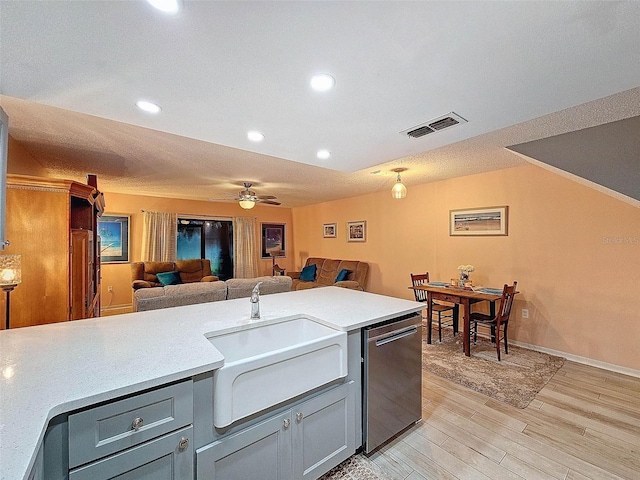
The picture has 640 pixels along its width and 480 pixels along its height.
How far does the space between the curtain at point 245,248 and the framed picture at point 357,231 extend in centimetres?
265

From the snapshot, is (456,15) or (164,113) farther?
(164,113)

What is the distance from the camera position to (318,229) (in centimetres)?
730

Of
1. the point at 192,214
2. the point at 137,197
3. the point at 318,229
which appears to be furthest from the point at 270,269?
the point at 137,197

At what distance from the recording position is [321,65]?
1.19 m

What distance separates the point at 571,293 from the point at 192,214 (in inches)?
277

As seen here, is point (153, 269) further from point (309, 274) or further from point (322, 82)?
point (322, 82)

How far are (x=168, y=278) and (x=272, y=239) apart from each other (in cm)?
295

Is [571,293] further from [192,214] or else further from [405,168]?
[192,214]

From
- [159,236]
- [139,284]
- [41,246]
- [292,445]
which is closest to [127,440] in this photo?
[292,445]

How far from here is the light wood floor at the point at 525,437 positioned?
1.74 meters

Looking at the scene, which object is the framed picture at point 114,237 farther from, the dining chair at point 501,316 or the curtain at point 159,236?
the dining chair at point 501,316

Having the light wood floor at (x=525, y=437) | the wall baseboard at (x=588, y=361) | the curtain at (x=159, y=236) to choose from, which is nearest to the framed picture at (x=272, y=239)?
the curtain at (x=159, y=236)

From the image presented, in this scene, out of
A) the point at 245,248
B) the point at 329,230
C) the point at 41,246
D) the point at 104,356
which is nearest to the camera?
the point at 104,356

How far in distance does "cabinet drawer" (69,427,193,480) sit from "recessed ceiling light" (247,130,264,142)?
169cm
